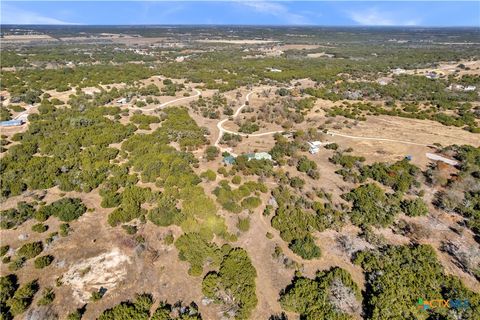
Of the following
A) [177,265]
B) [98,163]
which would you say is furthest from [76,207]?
[177,265]

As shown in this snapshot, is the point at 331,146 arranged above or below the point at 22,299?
above

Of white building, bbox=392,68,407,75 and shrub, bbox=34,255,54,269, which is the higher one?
white building, bbox=392,68,407,75

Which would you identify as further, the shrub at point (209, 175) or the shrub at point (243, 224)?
the shrub at point (209, 175)

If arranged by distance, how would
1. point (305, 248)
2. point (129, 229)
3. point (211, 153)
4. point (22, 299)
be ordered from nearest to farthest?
point (22, 299), point (305, 248), point (129, 229), point (211, 153)

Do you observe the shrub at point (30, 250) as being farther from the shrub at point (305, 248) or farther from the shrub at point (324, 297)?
the shrub at point (305, 248)

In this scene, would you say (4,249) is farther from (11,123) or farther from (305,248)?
(11,123)

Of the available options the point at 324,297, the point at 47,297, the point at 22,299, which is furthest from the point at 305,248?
the point at 22,299

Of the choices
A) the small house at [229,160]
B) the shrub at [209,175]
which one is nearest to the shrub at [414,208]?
the small house at [229,160]

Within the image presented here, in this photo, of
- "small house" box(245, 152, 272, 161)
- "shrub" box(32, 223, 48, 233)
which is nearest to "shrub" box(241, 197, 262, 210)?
"small house" box(245, 152, 272, 161)

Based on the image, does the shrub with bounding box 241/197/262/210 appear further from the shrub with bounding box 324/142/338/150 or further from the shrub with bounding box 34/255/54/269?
the shrub with bounding box 324/142/338/150

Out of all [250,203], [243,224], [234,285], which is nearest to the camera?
[234,285]

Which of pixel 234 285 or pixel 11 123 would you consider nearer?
pixel 234 285

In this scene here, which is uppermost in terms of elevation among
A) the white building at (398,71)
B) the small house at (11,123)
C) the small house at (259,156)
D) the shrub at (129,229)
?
the white building at (398,71)
